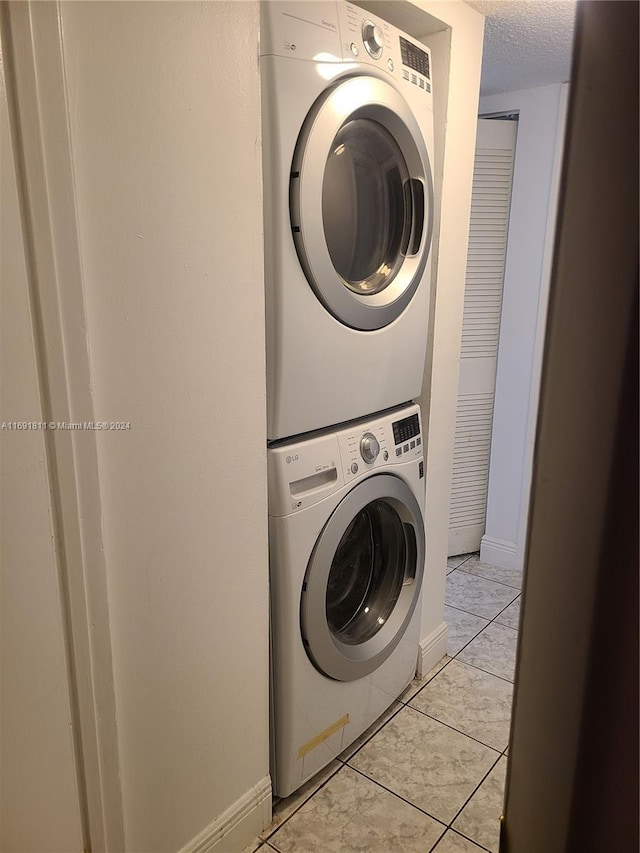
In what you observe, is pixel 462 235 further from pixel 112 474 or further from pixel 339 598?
pixel 112 474

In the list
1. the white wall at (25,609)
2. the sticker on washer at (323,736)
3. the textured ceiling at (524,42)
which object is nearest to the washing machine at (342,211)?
the textured ceiling at (524,42)

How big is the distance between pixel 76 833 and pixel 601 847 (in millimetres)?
1088

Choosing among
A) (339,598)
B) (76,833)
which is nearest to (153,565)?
(76,833)

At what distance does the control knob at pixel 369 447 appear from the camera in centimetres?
154

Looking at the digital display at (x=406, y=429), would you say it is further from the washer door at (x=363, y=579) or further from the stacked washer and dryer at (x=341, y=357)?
the washer door at (x=363, y=579)

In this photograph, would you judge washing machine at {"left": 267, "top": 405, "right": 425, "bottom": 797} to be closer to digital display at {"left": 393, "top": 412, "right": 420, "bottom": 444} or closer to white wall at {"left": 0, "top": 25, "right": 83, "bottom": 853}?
digital display at {"left": 393, "top": 412, "right": 420, "bottom": 444}

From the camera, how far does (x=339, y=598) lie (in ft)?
5.58

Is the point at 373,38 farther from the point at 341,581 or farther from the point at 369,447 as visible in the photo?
the point at 341,581

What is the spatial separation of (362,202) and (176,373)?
2.35 feet

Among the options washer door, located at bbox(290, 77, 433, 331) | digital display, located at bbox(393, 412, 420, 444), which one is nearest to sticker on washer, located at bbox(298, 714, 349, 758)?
digital display, located at bbox(393, 412, 420, 444)

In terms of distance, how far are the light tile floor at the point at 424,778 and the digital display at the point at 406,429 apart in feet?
2.94

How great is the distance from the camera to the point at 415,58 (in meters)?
1.51

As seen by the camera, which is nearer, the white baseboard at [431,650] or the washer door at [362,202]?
the washer door at [362,202]

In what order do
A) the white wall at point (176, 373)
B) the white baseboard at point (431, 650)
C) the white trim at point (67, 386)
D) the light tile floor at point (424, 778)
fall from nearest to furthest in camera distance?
the white trim at point (67, 386) < the white wall at point (176, 373) < the light tile floor at point (424, 778) < the white baseboard at point (431, 650)
